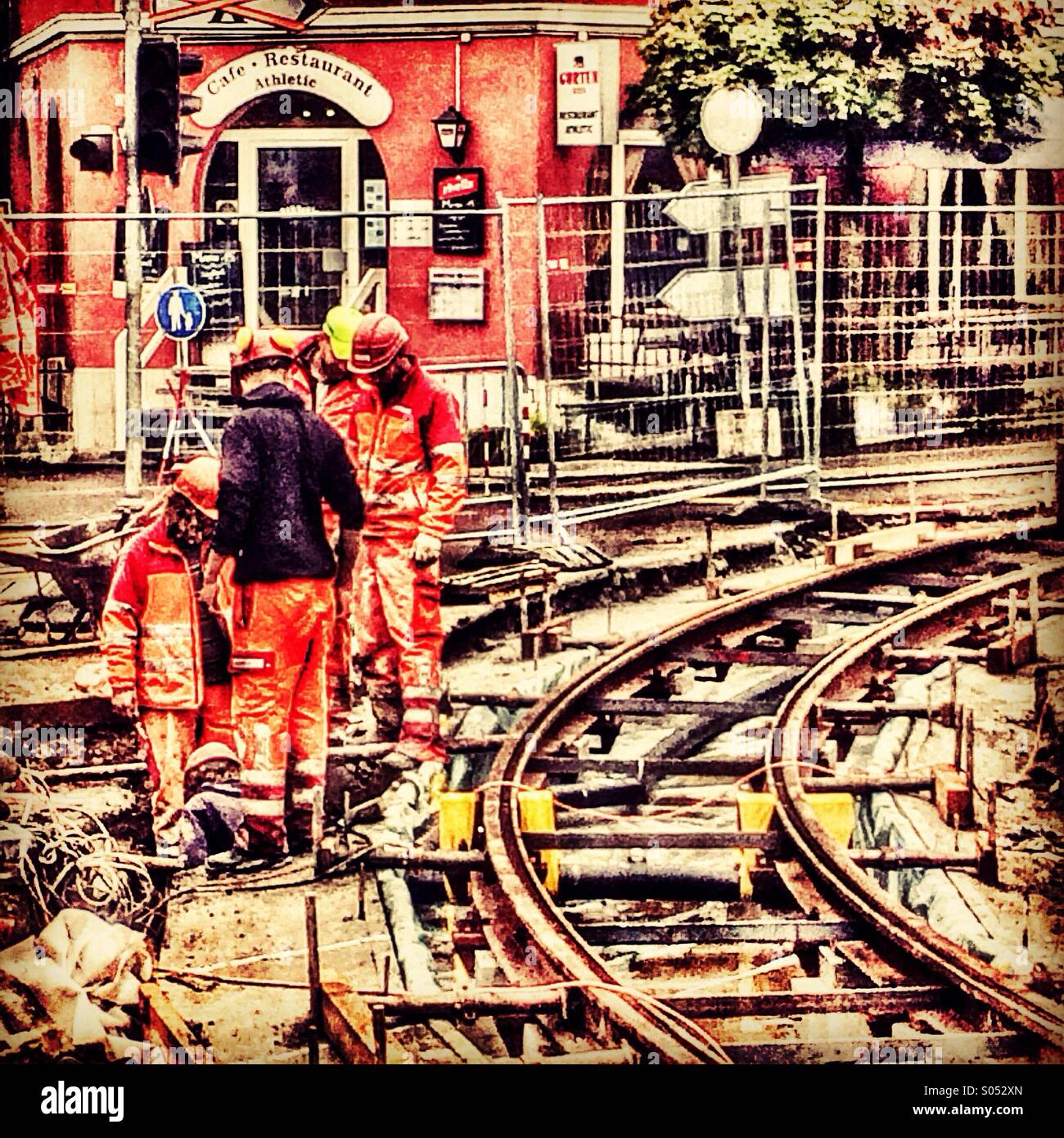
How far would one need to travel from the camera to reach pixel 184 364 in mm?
5117

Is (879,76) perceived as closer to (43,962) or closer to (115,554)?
(115,554)

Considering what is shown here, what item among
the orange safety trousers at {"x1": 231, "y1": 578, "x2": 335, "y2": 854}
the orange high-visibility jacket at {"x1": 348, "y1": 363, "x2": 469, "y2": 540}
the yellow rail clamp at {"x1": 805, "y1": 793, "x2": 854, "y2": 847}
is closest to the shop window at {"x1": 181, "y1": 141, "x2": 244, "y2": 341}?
the orange high-visibility jacket at {"x1": 348, "y1": 363, "x2": 469, "y2": 540}

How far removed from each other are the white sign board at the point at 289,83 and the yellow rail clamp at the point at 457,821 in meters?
2.13

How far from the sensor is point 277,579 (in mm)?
5043

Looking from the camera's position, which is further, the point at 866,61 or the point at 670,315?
the point at 670,315

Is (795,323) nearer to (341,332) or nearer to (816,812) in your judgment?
(341,332)

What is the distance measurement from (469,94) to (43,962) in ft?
9.81

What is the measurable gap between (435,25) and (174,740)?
2.36 metres

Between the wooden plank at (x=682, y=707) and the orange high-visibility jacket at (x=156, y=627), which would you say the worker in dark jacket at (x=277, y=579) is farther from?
the wooden plank at (x=682, y=707)

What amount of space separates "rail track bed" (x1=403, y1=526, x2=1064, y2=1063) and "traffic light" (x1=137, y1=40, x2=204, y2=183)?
208 cm

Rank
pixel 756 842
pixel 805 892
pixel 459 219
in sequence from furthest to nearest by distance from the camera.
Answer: pixel 459 219, pixel 756 842, pixel 805 892

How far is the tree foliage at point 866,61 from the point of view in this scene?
5012 millimetres

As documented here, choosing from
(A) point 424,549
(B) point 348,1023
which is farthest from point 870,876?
(A) point 424,549
